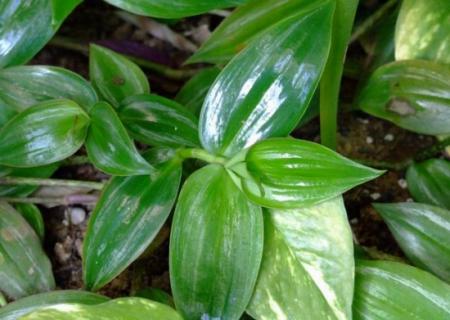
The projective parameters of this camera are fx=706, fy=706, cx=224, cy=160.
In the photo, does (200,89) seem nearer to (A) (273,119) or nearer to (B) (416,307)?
(A) (273,119)

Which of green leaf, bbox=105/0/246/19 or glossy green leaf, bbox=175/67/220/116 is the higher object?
green leaf, bbox=105/0/246/19

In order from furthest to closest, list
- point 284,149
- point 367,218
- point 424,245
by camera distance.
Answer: point 367,218
point 424,245
point 284,149

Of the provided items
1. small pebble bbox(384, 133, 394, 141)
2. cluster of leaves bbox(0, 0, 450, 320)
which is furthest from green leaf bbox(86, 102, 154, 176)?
small pebble bbox(384, 133, 394, 141)

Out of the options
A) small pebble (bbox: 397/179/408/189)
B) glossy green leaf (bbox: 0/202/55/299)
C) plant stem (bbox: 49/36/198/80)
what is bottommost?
glossy green leaf (bbox: 0/202/55/299)

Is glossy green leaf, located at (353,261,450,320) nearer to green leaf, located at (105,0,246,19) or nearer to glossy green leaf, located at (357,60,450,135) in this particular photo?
glossy green leaf, located at (357,60,450,135)

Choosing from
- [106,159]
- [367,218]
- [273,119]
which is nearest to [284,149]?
[273,119]

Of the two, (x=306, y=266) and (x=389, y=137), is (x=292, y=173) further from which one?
(x=389, y=137)
